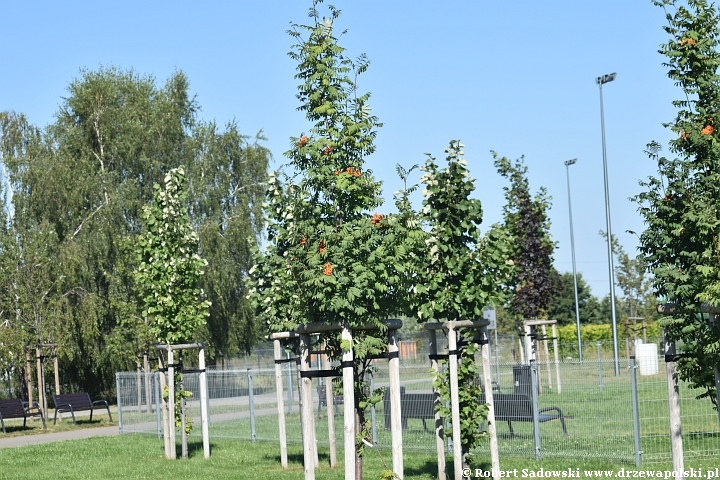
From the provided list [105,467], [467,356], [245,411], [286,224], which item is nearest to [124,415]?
[245,411]

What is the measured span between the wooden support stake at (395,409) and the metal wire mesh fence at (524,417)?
159 inches

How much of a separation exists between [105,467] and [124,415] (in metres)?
7.14

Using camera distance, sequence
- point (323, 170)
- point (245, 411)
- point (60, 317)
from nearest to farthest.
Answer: point (323, 170) < point (245, 411) < point (60, 317)

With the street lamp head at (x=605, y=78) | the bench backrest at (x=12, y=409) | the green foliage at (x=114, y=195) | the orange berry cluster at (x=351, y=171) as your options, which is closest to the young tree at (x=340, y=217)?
the orange berry cluster at (x=351, y=171)

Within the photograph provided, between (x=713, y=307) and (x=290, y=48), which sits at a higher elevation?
(x=290, y=48)

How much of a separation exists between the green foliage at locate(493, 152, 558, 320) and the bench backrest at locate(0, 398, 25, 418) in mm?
13970

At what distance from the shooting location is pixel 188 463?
660 inches

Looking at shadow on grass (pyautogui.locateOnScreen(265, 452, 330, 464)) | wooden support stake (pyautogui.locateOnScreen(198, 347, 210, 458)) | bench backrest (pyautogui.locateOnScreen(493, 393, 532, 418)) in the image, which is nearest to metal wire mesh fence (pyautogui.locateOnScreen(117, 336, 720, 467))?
bench backrest (pyautogui.locateOnScreen(493, 393, 532, 418))

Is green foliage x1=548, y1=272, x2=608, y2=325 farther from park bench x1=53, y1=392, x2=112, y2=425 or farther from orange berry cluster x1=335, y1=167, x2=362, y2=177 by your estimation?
orange berry cluster x1=335, y1=167, x2=362, y2=177

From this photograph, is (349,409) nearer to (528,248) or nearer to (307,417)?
(307,417)

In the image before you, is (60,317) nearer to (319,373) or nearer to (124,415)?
(124,415)

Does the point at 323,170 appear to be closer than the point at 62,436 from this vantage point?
Yes

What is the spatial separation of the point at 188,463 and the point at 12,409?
10473 millimetres

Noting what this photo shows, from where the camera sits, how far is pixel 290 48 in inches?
421
